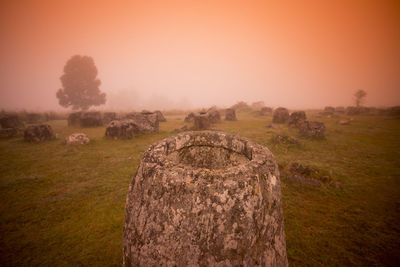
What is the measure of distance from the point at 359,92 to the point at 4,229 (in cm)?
5375

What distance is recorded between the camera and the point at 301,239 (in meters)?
3.34

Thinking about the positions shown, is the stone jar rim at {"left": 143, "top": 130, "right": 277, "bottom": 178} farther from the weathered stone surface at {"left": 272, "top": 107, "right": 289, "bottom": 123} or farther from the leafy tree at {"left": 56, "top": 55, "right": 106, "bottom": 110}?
Answer: the leafy tree at {"left": 56, "top": 55, "right": 106, "bottom": 110}

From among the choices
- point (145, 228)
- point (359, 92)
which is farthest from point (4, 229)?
point (359, 92)

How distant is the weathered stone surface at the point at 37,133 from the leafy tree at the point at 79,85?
31143 millimetres

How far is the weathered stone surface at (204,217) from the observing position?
4.99ft

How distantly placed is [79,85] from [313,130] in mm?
45177

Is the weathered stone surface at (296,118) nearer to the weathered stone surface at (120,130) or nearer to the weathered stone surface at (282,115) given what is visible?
the weathered stone surface at (282,115)

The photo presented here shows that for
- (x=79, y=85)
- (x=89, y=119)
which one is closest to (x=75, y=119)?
(x=89, y=119)

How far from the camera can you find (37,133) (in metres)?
10.4

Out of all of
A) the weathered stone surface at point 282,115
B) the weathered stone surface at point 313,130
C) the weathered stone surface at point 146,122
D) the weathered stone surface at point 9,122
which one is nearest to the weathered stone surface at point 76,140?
the weathered stone surface at point 146,122

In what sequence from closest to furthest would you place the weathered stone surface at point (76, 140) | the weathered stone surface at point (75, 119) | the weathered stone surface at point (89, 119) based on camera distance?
the weathered stone surface at point (76, 140)
the weathered stone surface at point (89, 119)
the weathered stone surface at point (75, 119)

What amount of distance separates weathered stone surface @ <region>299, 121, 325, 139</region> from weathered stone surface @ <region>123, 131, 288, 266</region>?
437 inches

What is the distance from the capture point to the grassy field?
9.93 feet

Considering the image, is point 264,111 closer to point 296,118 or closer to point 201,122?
point 296,118
